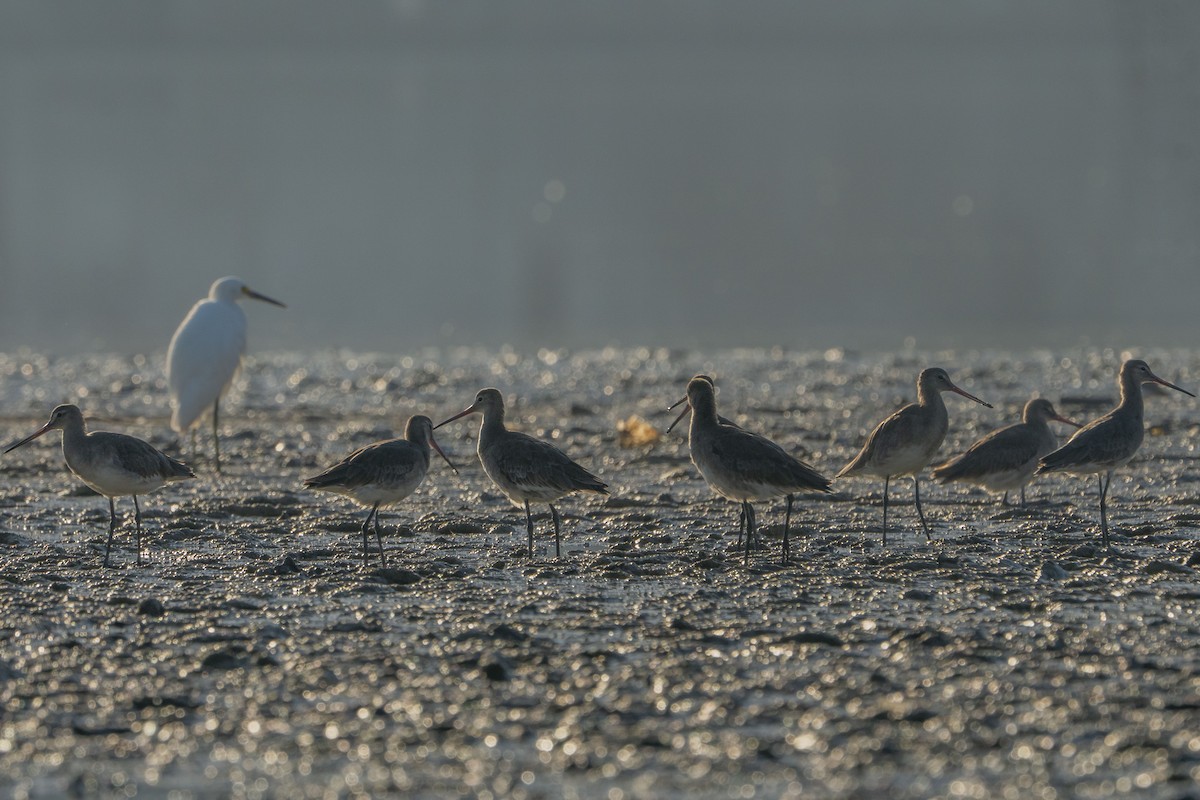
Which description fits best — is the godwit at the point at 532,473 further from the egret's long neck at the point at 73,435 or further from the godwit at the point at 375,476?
the egret's long neck at the point at 73,435

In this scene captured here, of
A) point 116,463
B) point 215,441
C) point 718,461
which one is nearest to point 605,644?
point 718,461

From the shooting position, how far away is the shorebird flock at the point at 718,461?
958cm

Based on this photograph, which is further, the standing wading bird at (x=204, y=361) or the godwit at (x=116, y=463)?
the standing wading bird at (x=204, y=361)

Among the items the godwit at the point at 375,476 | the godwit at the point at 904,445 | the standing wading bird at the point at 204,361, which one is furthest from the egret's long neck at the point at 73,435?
the godwit at the point at 904,445

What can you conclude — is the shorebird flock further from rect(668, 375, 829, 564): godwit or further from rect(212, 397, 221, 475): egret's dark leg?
rect(212, 397, 221, 475): egret's dark leg

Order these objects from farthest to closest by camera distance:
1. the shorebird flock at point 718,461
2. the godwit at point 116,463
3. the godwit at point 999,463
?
the godwit at point 999,463 < the godwit at point 116,463 < the shorebird flock at point 718,461

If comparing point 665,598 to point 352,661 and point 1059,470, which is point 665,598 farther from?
point 1059,470

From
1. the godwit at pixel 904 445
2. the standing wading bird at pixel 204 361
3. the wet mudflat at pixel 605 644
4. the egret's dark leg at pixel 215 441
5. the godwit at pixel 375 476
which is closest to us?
the wet mudflat at pixel 605 644

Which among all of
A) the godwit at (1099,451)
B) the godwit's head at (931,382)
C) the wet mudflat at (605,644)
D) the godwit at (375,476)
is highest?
the godwit's head at (931,382)

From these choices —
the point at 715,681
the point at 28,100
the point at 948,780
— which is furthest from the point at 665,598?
the point at 28,100

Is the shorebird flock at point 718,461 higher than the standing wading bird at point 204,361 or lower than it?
lower

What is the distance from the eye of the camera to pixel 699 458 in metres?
9.90

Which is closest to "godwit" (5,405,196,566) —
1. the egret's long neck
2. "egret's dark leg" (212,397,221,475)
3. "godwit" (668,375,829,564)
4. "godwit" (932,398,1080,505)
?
the egret's long neck

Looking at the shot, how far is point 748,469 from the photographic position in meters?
9.48
